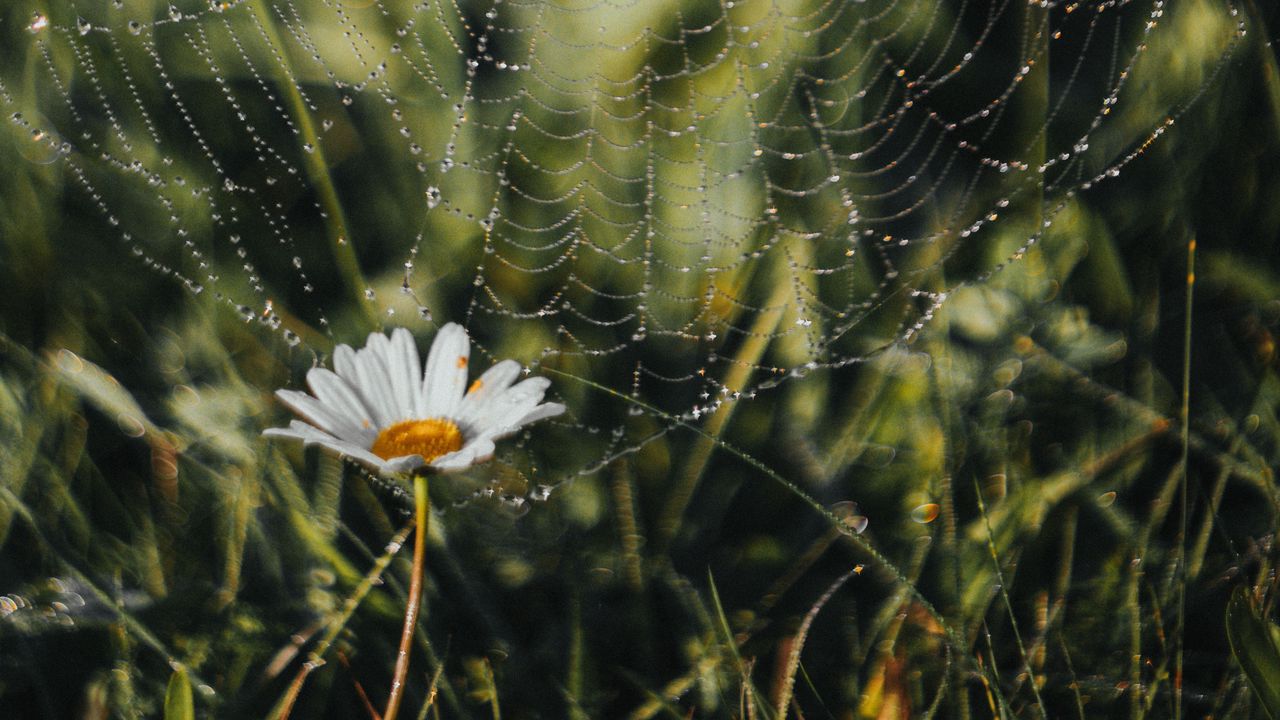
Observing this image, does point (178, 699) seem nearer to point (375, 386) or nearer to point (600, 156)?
point (375, 386)

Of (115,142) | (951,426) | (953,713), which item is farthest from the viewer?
(115,142)

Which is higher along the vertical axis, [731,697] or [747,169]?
[747,169]

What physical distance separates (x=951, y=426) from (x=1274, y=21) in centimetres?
52

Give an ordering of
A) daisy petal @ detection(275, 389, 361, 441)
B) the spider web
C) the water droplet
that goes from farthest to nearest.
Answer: the spider web, the water droplet, daisy petal @ detection(275, 389, 361, 441)

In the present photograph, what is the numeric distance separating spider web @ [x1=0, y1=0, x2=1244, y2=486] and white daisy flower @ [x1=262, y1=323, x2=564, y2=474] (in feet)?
0.73

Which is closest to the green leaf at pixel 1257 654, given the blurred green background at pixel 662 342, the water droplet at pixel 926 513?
the blurred green background at pixel 662 342

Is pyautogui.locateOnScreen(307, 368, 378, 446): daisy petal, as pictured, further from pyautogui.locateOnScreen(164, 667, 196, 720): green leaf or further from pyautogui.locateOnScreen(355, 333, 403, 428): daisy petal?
pyautogui.locateOnScreen(164, 667, 196, 720): green leaf

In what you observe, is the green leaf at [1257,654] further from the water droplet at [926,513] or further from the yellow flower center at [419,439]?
the yellow flower center at [419,439]

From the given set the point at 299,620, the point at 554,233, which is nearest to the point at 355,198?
the point at 554,233

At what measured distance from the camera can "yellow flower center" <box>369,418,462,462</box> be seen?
560mm

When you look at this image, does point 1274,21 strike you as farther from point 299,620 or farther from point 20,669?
point 20,669

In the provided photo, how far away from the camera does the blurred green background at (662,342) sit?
0.63 metres

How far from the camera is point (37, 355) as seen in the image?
0.80 meters

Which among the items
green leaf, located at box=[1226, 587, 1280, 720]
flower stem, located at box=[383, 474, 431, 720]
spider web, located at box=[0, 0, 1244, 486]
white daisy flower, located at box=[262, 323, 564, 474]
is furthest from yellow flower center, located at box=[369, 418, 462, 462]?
green leaf, located at box=[1226, 587, 1280, 720]
